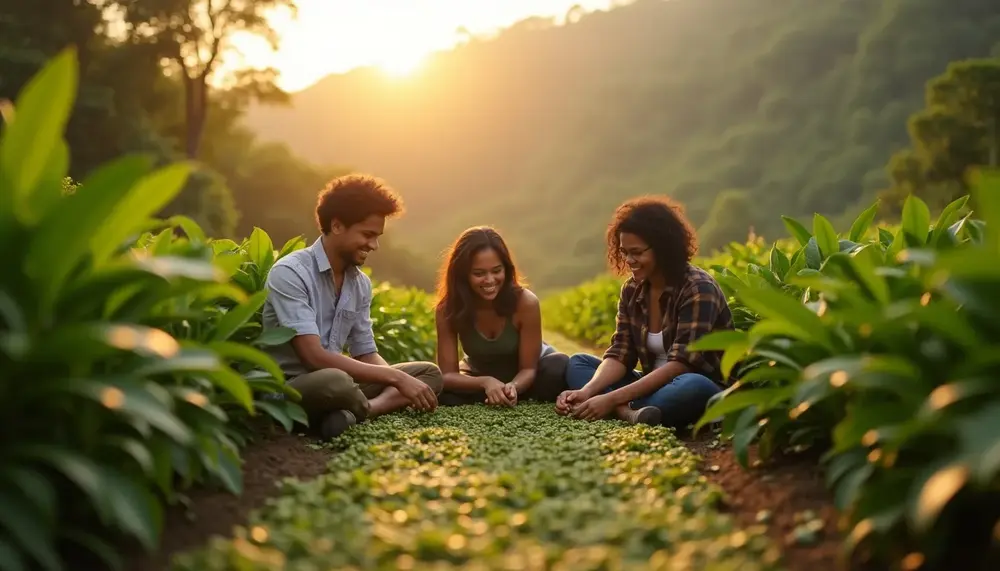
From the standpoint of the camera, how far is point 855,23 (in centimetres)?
4822

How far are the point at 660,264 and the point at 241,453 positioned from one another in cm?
222

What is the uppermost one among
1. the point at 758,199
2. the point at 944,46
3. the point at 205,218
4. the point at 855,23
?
the point at 855,23

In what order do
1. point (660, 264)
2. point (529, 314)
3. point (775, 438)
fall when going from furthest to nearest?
point (529, 314), point (660, 264), point (775, 438)

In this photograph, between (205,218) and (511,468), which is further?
(205,218)

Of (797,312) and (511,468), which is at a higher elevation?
(797,312)

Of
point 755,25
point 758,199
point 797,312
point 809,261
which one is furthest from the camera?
point 755,25

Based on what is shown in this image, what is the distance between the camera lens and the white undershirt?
435 cm

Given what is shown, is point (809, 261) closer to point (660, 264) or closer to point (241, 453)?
point (660, 264)

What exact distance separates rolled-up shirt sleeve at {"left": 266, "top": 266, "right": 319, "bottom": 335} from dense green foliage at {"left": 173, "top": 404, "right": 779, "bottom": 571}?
556 mm

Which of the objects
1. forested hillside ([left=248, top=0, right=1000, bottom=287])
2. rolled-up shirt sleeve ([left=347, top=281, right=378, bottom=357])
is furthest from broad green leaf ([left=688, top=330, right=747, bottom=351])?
forested hillside ([left=248, top=0, right=1000, bottom=287])

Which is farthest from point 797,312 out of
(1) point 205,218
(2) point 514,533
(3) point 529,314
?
(1) point 205,218

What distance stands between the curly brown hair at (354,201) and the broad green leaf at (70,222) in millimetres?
1992

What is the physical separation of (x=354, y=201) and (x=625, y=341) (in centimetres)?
164

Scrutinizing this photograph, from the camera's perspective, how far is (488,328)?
4945mm
